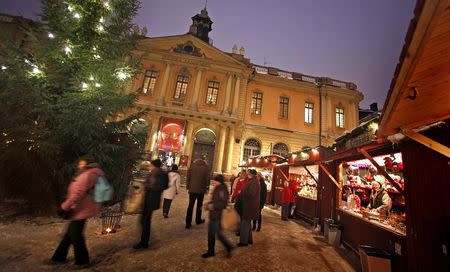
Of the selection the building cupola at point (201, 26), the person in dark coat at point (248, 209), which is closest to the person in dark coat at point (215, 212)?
the person in dark coat at point (248, 209)

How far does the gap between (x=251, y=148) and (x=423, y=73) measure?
21.1 m

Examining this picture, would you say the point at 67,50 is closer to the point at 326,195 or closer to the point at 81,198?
the point at 81,198

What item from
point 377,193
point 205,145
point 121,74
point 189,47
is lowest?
point 377,193

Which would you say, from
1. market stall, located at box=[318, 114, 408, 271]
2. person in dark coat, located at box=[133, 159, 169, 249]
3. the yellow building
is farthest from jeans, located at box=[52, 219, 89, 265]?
the yellow building

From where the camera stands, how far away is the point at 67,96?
7.45m

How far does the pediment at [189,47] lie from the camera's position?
23.5 meters

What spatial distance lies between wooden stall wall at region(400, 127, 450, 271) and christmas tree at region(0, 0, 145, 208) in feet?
26.0

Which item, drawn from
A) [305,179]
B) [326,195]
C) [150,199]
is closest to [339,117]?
[305,179]

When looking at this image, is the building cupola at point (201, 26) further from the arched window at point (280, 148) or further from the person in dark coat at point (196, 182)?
the person in dark coat at point (196, 182)

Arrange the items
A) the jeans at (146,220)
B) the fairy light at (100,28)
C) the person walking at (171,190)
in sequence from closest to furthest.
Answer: the jeans at (146,220), the person walking at (171,190), the fairy light at (100,28)

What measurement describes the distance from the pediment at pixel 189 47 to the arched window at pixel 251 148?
8.58 m

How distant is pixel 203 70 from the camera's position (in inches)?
925

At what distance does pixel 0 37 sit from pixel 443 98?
1177 centimetres

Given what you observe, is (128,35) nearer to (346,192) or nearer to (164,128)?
(346,192)
